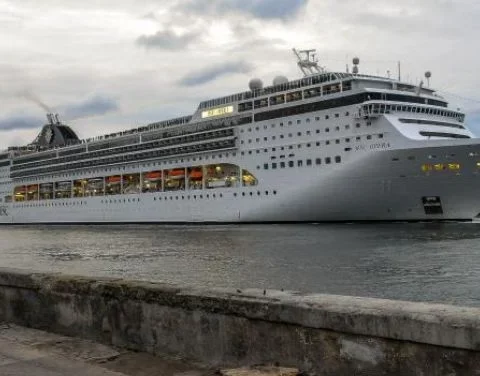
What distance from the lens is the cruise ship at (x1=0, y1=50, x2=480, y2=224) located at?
49.5 meters

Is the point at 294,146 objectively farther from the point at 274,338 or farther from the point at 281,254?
the point at 274,338

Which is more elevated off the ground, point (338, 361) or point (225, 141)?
point (225, 141)

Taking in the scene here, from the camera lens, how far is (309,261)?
2708 centimetres

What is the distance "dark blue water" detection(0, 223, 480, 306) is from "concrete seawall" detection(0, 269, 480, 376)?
410 inches

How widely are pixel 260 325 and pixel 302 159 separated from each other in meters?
52.0

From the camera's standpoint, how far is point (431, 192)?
49.4 meters

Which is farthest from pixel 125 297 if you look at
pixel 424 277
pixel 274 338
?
pixel 424 277

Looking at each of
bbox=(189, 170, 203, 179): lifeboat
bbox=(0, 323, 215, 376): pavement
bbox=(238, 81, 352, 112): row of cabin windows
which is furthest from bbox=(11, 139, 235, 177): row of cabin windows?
bbox=(0, 323, 215, 376): pavement

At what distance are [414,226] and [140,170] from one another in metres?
38.4

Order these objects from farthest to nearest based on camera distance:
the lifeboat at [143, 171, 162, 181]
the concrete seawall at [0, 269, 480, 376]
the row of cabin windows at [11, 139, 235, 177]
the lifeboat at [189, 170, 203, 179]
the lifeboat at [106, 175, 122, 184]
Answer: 1. the lifeboat at [106, 175, 122, 184]
2. the lifeboat at [143, 171, 162, 181]
3. the lifeboat at [189, 170, 203, 179]
4. the row of cabin windows at [11, 139, 235, 177]
5. the concrete seawall at [0, 269, 480, 376]

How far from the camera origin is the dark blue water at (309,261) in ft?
64.7

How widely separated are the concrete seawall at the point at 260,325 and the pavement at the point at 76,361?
0.11 m

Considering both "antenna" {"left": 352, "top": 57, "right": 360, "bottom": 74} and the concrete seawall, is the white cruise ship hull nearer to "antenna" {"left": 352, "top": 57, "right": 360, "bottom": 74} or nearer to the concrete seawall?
"antenna" {"left": 352, "top": 57, "right": 360, "bottom": 74}

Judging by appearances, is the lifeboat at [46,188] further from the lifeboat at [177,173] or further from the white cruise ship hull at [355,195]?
the white cruise ship hull at [355,195]
